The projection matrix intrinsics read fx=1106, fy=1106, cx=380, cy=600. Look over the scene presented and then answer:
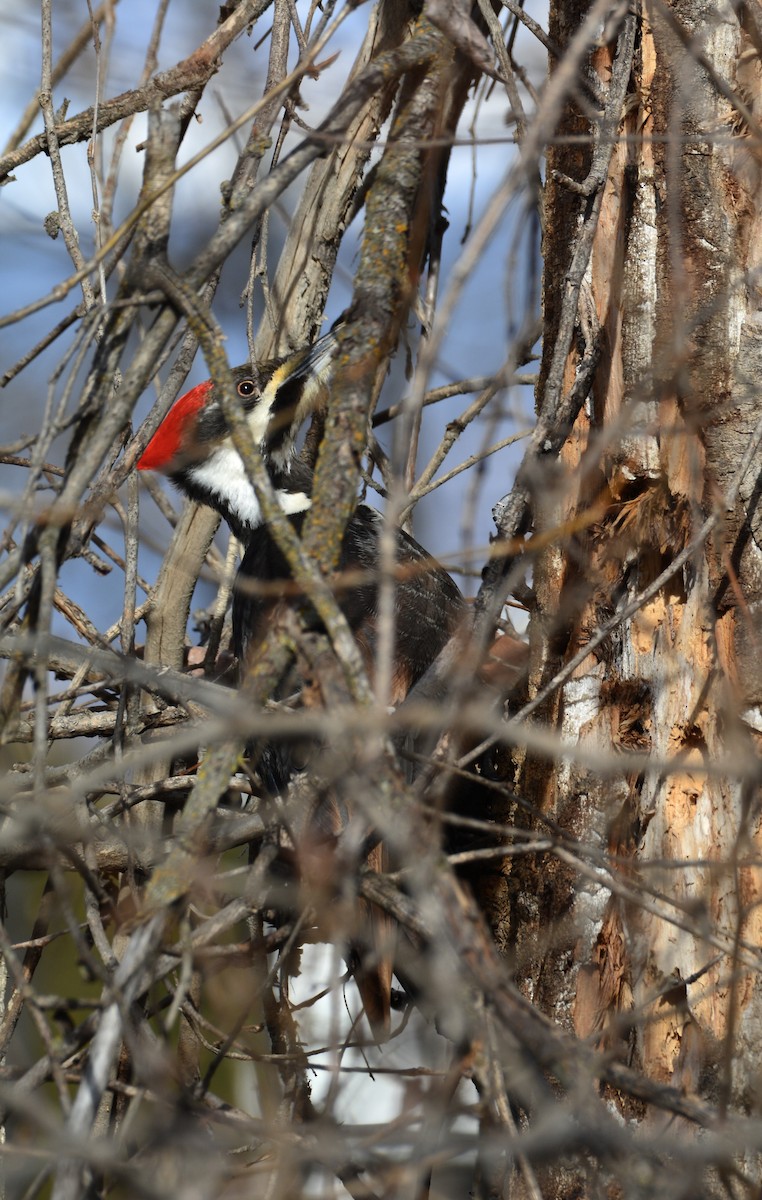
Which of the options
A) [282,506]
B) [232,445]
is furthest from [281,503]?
[232,445]

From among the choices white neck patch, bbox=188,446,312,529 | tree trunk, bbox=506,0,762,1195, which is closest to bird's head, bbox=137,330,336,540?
white neck patch, bbox=188,446,312,529

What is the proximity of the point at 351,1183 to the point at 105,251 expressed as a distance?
1322mm

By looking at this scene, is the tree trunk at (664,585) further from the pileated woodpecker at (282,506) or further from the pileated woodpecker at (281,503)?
the pileated woodpecker at (281,503)

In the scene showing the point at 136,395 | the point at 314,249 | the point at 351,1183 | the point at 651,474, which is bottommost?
the point at 351,1183

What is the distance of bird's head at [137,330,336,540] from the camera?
3.04 meters

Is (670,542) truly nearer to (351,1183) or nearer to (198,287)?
(198,287)

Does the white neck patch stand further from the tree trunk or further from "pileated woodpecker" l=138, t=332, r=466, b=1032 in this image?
the tree trunk

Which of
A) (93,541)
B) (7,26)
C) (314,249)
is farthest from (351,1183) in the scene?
(7,26)

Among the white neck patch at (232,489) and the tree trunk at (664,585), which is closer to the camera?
the tree trunk at (664,585)

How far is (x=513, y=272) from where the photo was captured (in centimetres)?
160

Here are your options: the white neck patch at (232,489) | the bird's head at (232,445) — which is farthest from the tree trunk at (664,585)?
the white neck patch at (232,489)

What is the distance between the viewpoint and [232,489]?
317 centimetres

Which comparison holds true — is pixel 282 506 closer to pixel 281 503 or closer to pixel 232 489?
pixel 281 503

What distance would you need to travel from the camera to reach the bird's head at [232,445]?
304 centimetres
